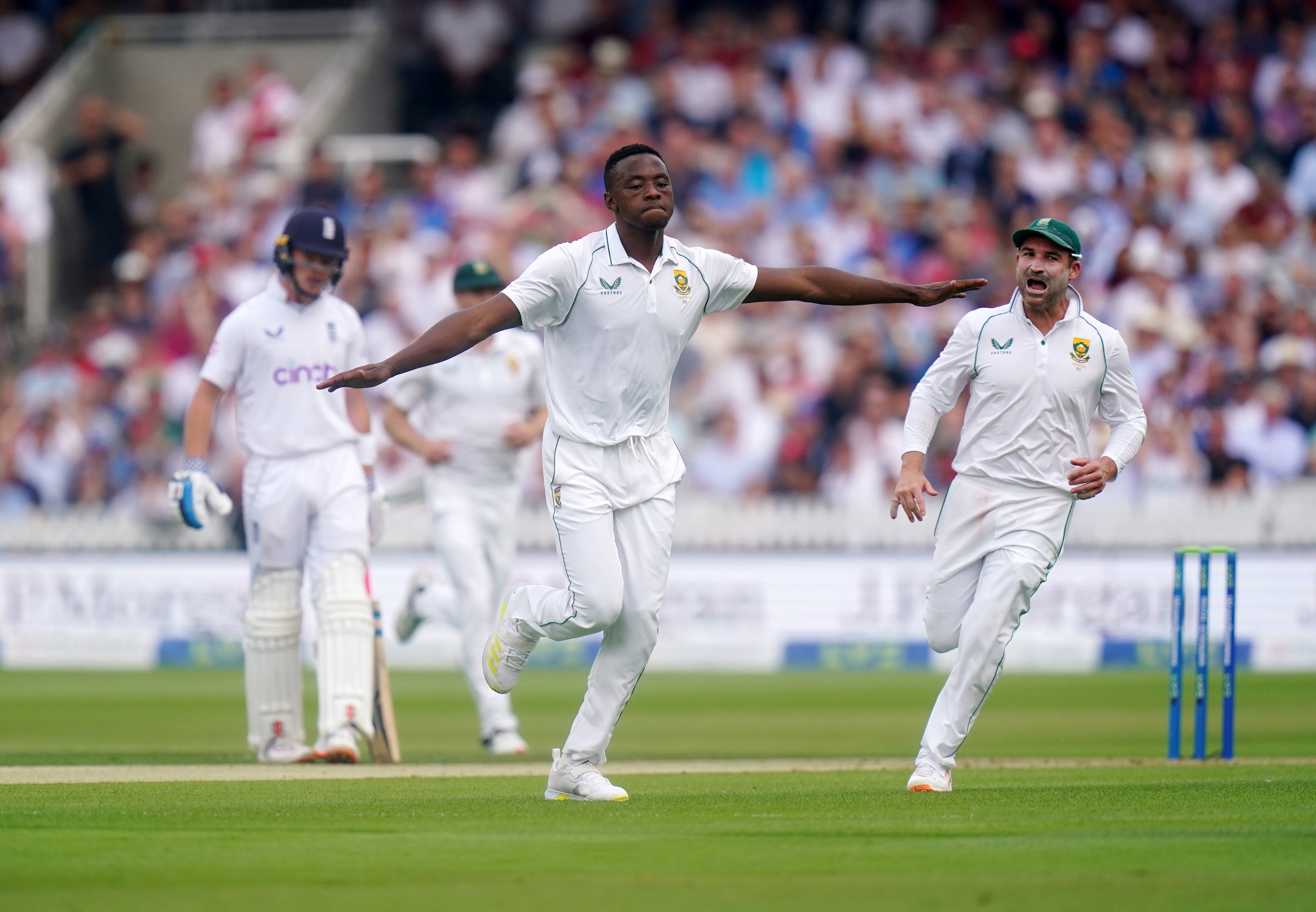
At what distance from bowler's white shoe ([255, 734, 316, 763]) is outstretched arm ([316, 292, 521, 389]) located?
318cm

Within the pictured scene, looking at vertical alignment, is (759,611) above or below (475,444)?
below

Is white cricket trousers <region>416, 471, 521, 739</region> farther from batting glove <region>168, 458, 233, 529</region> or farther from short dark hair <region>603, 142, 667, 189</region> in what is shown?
short dark hair <region>603, 142, 667, 189</region>

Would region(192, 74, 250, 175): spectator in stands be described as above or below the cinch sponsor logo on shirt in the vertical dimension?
above

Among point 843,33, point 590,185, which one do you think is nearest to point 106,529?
point 590,185

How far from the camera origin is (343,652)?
9789mm

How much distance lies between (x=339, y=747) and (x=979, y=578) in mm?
3442

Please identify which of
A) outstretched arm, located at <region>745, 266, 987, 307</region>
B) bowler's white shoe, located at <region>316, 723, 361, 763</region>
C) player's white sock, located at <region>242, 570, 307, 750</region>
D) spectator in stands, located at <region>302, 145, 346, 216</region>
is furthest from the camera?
spectator in stands, located at <region>302, 145, 346, 216</region>

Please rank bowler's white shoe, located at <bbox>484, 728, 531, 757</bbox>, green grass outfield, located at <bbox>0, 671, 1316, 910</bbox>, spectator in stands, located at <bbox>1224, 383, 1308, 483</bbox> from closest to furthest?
1. green grass outfield, located at <bbox>0, 671, 1316, 910</bbox>
2. bowler's white shoe, located at <bbox>484, 728, 531, 757</bbox>
3. spectator in stands, located at <bbox>1224, 383, 1308, 483</bbox>

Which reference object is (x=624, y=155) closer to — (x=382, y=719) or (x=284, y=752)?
(x=382, y=719)

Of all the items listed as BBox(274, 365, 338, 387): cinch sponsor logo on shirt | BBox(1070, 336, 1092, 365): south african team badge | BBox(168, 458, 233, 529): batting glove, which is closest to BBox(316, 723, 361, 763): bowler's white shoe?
BBox(168, 458, 233, 529): batting glove

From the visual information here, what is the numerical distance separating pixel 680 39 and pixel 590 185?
302 centimetres

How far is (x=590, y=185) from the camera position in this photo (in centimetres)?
2206

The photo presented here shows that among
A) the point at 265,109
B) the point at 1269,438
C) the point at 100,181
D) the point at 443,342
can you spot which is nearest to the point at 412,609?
the point at 443,342

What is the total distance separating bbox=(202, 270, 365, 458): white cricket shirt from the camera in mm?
9867
